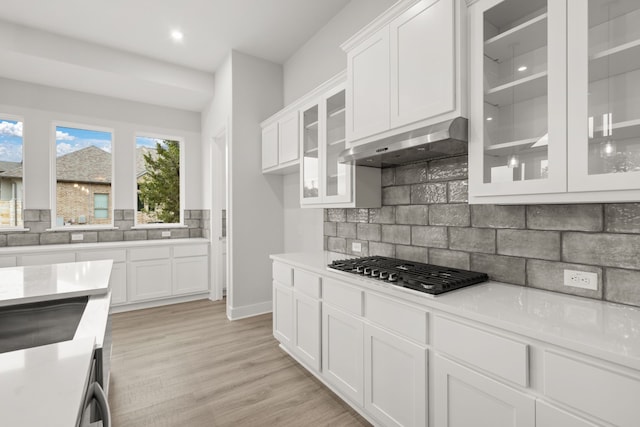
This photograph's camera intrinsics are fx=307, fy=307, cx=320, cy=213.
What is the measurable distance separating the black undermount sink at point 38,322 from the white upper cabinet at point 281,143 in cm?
215

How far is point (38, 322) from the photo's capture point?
1.51 m

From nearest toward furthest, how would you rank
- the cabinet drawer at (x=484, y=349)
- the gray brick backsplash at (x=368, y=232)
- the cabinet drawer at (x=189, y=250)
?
the cabinet drawer at (x=484, y=349) → the gray brick backsplash at (x=368, y=232) → the cabinet drawer at (x=189, y=250)

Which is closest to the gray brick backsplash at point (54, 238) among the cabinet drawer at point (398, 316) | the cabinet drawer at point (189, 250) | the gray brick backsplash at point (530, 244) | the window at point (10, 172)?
the window at point (10, 172)

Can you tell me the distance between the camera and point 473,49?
1.56 metres

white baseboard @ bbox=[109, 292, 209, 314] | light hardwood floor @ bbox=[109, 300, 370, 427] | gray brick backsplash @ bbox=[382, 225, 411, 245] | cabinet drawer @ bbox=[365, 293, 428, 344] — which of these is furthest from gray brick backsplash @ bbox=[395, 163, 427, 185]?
white baseboard @ bbox=[109, 292, 209, 314]

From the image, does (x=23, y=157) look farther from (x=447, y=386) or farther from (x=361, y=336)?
(x=447, y=386)

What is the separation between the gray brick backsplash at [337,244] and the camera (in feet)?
9.84

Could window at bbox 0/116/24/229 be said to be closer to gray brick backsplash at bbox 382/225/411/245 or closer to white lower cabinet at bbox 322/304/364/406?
white lower cabinet at bbox 322/304/364/406

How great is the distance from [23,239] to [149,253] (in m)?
1.46

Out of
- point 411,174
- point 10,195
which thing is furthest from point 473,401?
point 10,195

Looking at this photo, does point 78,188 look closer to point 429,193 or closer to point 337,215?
point 337,215

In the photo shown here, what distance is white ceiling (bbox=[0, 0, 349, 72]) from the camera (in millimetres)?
2998

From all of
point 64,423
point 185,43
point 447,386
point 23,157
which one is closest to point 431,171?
point 447,386

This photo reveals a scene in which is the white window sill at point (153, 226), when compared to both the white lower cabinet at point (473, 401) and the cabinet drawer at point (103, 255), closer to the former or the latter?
the cabinet drawer at point (103, 255)
